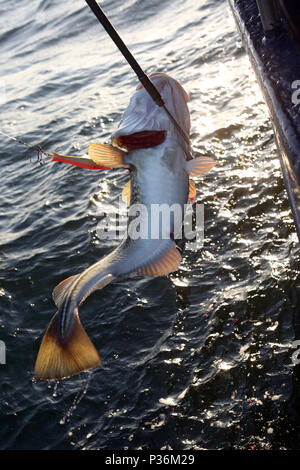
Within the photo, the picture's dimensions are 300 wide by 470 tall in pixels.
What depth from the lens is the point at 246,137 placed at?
296 inches

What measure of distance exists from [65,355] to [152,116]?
1.77m

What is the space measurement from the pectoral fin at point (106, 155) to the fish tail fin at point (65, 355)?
44.5 inches

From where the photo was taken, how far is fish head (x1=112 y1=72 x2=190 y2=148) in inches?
125

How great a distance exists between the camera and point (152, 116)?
325 cm

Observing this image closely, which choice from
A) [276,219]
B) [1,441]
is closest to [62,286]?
[1,441]

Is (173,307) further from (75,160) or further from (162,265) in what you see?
(75,160)

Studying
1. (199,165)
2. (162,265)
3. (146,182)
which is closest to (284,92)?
(199,165)

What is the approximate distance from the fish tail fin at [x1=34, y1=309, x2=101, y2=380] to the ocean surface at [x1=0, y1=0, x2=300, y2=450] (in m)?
1.64

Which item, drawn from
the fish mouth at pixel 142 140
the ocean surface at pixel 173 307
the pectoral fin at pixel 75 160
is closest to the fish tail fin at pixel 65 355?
the pectoral fin at pixel 75 160

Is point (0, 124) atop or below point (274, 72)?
atop

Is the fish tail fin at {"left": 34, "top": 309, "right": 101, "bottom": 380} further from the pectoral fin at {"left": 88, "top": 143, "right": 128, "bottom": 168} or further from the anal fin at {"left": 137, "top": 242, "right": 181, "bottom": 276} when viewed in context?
the pectoral fin at {"left": 88, "top": 143, "right": 128, "bottom": 168}
